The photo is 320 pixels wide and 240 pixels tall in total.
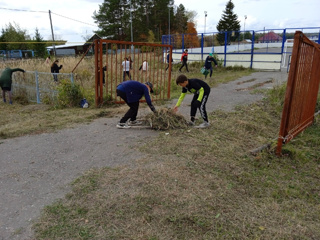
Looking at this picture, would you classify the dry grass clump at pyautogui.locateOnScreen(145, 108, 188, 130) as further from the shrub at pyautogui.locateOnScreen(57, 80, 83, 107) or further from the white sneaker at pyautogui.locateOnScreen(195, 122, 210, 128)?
the shrub at pyautogui.locateOnScreen(57, 80, 83, 107)

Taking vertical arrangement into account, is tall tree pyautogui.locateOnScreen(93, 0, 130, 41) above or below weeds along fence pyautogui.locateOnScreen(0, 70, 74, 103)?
above

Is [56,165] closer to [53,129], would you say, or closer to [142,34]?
[53,129]

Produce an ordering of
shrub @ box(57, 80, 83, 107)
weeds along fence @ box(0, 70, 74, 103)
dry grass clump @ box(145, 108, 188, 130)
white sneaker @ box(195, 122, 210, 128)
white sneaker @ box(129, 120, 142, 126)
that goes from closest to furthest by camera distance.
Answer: dry grass clump @ box(145, 108, 188, 130), white sneaker @ box(195, 122, 210, 128), white sneaker @ box(129, 120, 142, 126), shrub @ box(57, 80, 83, 107), weeds along fence @ box(0, 70, 74, 103)

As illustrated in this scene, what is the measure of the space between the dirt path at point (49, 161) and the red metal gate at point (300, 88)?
2566mm

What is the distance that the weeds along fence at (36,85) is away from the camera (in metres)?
9.90

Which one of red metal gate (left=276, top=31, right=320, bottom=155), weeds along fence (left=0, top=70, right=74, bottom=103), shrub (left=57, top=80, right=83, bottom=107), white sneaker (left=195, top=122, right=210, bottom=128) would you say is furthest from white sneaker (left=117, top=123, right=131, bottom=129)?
weeds along fence (left=0, top=70, right=74, bottom=103)

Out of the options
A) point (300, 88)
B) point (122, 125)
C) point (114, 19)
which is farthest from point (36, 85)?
point (114, 19)

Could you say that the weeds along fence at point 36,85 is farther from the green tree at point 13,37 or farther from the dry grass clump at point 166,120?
the green tree at point 13,37

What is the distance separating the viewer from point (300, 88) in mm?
4957

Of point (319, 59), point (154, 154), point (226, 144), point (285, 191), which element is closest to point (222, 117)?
point (226, 144)

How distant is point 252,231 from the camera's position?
8.77 feet

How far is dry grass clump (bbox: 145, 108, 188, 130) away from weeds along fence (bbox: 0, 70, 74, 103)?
4289 millimetres

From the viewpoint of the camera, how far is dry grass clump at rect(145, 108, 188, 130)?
18.9 feet

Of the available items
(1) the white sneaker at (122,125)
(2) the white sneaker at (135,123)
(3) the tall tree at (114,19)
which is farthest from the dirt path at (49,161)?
(3) the tall tree at (114,19)
